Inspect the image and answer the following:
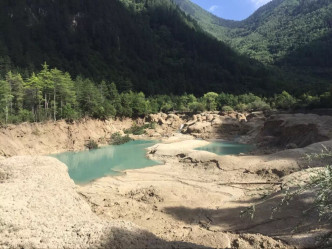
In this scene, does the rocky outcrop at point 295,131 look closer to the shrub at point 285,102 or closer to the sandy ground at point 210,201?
the sandy ground at point 210,201

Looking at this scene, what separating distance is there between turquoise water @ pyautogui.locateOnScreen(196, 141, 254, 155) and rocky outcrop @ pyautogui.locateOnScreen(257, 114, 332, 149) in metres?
2.79

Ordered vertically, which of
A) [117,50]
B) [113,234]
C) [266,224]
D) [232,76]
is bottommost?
[266,224]

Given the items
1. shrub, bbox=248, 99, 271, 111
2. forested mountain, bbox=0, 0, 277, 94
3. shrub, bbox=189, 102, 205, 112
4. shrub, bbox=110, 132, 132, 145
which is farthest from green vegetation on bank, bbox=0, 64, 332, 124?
forested mountain, bbox=0, 0, 277, 94

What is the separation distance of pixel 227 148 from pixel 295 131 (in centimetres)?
1093

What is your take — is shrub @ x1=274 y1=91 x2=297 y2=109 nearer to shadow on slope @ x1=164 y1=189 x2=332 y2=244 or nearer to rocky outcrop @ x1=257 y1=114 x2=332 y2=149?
rocky outcrop @ x1=257 y1=114 x2=332 y2=149

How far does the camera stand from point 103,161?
37.5 meters

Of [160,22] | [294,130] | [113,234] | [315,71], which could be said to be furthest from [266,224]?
[160,22]

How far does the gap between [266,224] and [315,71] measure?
496 ft

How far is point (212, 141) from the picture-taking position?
5550cm

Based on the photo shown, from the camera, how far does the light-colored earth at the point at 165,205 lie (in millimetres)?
9055

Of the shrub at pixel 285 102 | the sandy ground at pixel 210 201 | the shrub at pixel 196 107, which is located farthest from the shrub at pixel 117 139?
the shrub at pixel 285 102

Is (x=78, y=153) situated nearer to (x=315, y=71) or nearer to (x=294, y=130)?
(x=294, y=130)

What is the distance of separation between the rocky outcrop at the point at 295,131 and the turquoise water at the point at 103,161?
20006 mm

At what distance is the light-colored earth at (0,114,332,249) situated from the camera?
9055 mm
